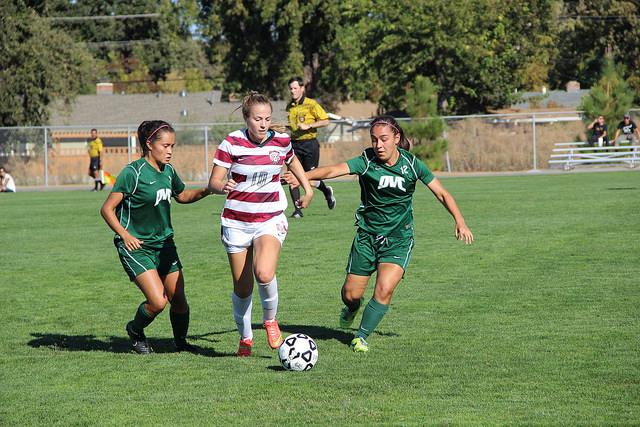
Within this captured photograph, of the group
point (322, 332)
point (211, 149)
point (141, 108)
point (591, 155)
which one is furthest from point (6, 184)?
point (141, 108)

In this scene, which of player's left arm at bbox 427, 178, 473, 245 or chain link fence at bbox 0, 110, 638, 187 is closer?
player's left arm at bbox 427, 178, 473, 245

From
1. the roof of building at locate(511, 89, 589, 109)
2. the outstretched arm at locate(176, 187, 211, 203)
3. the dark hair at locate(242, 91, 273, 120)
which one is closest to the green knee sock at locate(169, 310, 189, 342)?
the outstretched arm at locate(176, 187, 211, 203)

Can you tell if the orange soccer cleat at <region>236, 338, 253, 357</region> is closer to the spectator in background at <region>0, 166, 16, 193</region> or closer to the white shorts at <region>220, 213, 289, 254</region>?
the white shorts at <region>220, 213, 289, 254</region>

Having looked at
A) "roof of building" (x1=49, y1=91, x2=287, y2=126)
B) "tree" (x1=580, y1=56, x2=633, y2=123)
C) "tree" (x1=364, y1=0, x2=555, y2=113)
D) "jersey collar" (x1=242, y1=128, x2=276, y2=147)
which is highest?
"tree" (x1=364, y1=0, x2=555, y2=113)

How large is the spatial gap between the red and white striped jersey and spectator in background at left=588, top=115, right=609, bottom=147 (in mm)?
30297

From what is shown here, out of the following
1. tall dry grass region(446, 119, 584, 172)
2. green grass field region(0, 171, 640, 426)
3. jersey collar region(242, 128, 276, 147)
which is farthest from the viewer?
tall dry grass region(446, 119, 584, 172)

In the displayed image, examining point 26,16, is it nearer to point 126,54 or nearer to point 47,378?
point 47,378

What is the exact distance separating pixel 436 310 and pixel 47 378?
3802mm

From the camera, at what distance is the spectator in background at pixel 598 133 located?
36219 millimetres

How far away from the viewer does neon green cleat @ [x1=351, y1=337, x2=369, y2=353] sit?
7.47 metres

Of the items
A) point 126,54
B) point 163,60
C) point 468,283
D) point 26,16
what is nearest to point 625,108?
point 26,16

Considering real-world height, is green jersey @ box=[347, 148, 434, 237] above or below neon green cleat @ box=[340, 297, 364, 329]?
above

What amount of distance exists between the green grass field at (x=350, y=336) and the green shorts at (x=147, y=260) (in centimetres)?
66

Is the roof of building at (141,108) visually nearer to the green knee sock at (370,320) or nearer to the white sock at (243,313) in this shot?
the green knee sock at (370,320)
